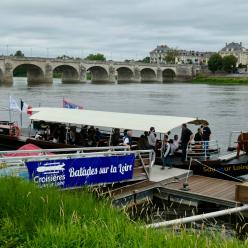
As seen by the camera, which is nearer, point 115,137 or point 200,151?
point 200,151

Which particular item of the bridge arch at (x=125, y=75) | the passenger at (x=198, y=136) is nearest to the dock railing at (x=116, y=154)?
the passenger at (x=198, y=136)

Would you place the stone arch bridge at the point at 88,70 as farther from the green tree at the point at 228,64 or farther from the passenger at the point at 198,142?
the passenger at the point at 198,142

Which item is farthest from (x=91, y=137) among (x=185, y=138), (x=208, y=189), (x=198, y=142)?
(x=208, y=189)

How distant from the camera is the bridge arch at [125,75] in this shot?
469ft

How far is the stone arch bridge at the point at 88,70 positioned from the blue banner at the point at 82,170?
92.9 meters

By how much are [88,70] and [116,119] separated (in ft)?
392

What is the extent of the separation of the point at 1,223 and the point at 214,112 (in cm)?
4390

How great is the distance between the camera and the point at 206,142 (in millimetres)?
17625

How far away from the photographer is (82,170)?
1266 cm

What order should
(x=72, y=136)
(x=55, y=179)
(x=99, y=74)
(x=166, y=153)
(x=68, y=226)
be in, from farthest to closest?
(x=99, y=74) < (x=72, y=136) < (x=166, y=153) < (x=55, y=179) < (x=68, y=226)

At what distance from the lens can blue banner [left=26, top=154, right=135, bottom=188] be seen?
465 inches

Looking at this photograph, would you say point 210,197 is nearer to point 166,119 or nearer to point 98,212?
point 166,119

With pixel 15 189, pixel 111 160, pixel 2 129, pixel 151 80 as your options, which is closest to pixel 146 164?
pixel 111 160

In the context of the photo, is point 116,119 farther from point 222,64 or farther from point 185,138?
point 222,64
